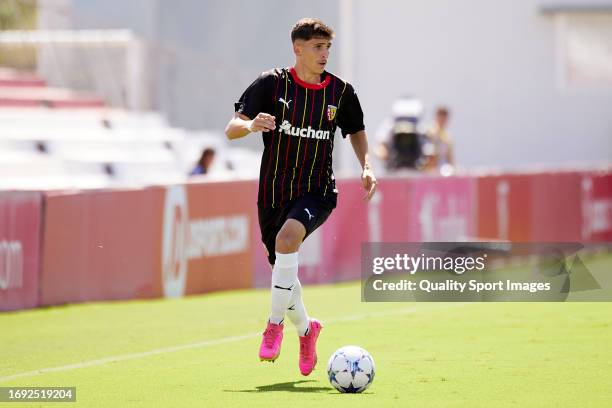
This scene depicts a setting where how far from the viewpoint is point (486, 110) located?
3312 cm

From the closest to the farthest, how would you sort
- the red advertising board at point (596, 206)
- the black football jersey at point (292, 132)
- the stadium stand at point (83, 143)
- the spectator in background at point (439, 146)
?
the black football jersey at point (292, 132), the stadium stand at point (83, 143), the spectator in background at point (439, 146), the red advertising board at point (596, 206)

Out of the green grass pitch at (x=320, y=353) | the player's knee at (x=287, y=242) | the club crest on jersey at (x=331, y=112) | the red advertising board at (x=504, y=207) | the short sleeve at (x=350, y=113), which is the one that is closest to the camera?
the green grass pitch at (x=320, y=353)

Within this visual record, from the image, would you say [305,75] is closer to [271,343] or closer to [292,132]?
[292,132]

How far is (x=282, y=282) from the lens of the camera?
347 inches

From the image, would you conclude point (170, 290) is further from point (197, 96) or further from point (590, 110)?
point (590, 110)

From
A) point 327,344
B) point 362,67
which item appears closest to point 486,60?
point 362,67

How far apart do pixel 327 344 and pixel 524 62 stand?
23269mm

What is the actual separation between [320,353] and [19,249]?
4544mm

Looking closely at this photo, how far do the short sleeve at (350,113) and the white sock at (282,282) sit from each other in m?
1.09

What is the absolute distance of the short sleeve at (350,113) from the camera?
928 cm

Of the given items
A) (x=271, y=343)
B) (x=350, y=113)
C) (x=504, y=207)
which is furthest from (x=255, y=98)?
(x=504, y=207)

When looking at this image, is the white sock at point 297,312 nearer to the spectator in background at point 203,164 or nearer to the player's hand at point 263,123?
the player's hand at point 263,123

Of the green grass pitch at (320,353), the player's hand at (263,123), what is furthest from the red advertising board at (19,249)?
the player's hand at (263,123)

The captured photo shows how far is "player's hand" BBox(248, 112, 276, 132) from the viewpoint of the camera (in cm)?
838
